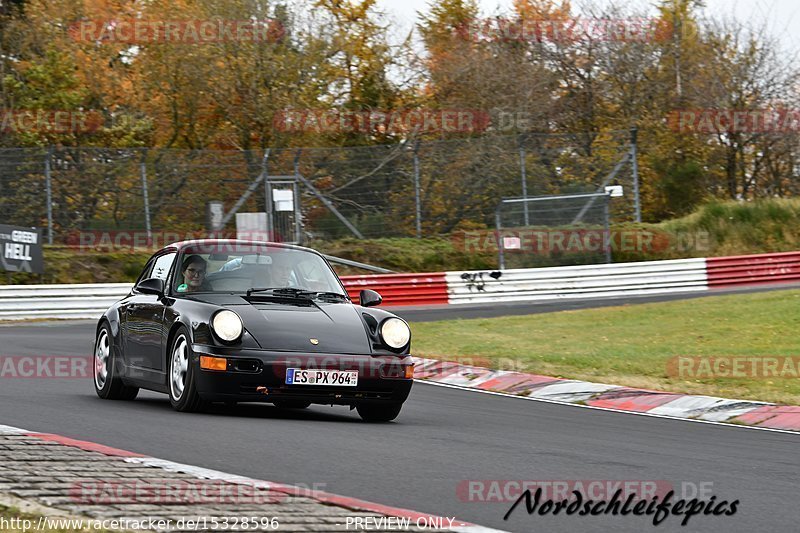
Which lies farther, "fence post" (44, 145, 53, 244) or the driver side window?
"fence post" (44, 145, 53, 244)

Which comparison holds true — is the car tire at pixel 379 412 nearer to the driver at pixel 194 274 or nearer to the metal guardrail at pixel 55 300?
the driver at pixel 194 274

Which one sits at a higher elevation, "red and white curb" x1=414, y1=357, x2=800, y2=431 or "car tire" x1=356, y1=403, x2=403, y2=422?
"car tire" x1=356, y1=403, x2=403, y2=422

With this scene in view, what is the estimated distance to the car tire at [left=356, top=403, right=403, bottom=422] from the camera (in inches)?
352

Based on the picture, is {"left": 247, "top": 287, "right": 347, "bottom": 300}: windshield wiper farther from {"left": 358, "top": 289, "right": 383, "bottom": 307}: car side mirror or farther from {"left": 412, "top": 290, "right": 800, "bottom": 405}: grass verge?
{"left": 412, "top": 290, "right": 800, "bottom": 405}: grass verge

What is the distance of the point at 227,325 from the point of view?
8.25m

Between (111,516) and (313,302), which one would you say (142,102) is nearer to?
(313,302)

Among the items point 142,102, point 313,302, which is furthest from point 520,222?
point 313,302

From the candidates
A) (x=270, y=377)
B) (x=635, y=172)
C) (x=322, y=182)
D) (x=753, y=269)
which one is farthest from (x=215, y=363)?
(x=753, y=269)

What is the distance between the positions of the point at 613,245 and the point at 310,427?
22.6m

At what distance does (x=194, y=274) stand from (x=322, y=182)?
17.7 m

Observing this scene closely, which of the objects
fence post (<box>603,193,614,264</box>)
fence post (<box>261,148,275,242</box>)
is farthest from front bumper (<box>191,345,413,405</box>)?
fence post (<box>603,193,614,264</box>)

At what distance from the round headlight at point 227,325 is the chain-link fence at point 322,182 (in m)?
17.2

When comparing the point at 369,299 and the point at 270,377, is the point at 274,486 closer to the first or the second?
the point at 270,377

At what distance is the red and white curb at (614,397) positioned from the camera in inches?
411
